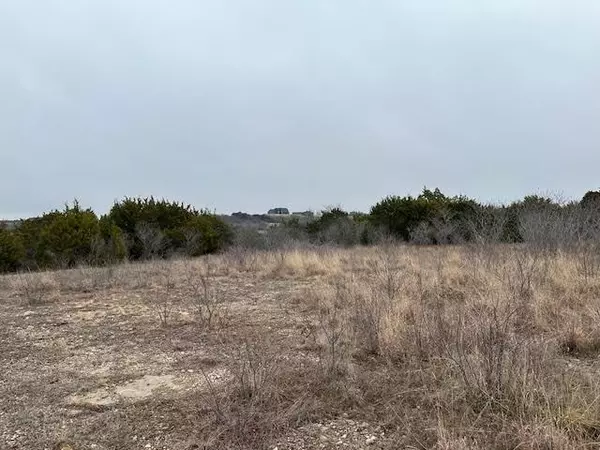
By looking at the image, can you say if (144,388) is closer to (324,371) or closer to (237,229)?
(324,371)

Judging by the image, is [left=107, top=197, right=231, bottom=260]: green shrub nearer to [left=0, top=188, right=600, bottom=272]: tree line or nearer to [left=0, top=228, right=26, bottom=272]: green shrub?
[left=0, top=188, right=600, bottom=272]: tree line

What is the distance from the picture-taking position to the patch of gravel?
8.57 feet

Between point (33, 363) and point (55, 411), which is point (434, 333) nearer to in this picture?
point (55, 411)

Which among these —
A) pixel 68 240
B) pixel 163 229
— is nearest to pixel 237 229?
pixel 163 229

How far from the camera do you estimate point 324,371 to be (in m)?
3.52

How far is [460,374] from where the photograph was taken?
3.08 meters

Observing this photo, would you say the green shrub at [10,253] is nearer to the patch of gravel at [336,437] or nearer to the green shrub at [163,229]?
the green shrub at [163,229]

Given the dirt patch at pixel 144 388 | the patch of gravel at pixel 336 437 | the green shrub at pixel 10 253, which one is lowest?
the patch of gravel at pixel 336 437


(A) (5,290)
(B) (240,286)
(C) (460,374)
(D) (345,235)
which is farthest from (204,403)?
(D) (345,235)

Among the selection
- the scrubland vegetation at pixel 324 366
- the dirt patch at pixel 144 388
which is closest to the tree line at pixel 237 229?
the scrubland vegetation at pixel 324 366

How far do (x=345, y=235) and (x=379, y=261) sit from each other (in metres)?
11.6

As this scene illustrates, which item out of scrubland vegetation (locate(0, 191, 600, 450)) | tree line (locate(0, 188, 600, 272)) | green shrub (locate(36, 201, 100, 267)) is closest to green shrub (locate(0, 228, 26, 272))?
tree line (locate(0, 188, 600, 272))

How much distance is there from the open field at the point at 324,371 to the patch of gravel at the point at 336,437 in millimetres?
11

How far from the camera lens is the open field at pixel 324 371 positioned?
8.73ft
